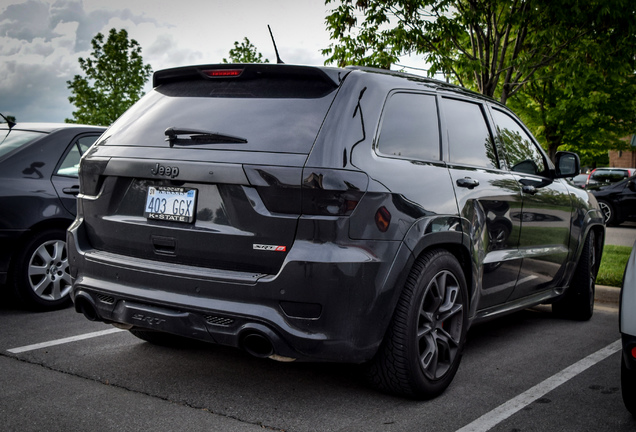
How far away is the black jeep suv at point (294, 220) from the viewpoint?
331cm

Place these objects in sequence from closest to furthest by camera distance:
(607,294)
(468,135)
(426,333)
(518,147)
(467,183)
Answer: (426,333) < (467,183) < (468,135) < (518,147) < (607,294)

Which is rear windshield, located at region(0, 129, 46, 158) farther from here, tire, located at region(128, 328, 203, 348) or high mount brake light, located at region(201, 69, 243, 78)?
high mount brake light, located at region(201, 69, 243, 78)

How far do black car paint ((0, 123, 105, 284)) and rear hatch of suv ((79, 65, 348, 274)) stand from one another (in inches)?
77.6

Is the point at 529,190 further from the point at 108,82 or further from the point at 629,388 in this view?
the point at 108,82

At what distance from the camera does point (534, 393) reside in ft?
13.3

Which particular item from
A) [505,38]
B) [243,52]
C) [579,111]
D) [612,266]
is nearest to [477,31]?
[505,38]

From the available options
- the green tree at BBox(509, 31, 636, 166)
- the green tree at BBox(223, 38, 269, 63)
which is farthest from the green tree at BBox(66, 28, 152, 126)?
the green tree at BBox(509, 31, 636, 166)

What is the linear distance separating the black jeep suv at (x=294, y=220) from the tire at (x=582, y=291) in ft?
6.52

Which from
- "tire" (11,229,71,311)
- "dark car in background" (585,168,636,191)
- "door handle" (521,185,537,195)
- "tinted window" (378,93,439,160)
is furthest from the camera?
"dark car in background" (585,168,636,191)

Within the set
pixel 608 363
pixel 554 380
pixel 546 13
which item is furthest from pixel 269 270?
pixel 546 13

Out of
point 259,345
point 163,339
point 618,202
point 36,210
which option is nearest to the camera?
point 259,345

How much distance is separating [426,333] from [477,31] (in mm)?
7787

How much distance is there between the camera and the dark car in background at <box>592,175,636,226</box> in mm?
19125

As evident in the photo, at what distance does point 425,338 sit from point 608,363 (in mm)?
1699
